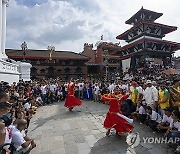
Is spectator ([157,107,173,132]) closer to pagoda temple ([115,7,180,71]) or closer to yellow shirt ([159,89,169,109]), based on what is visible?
yellow shirt ([159,89,169,109])

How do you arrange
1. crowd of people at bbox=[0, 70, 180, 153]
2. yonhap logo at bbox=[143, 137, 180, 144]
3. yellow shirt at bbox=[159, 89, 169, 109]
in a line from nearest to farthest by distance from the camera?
crowd of people at bbox=[0, 70, 180, 153]
yonhap logo at bbox=[143, 137, 180, 144]
yellow shirt at bbox=[159, 89, 169, 109]

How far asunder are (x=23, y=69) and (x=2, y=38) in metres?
4.69

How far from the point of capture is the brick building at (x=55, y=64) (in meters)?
39.3

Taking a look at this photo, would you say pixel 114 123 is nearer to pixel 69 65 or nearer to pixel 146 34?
pixel 146 34

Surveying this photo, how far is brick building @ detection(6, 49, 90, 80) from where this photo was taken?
39281 mm

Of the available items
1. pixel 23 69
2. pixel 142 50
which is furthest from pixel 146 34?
pixel 23 69

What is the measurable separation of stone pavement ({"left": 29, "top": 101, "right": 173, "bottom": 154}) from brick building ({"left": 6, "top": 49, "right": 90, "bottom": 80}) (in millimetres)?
30928

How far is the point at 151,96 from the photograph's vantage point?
8.77 meters

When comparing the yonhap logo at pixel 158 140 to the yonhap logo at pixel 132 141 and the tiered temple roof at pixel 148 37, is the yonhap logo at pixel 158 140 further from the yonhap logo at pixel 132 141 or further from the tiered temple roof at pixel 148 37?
the tiered temple roof at pixel 148 37

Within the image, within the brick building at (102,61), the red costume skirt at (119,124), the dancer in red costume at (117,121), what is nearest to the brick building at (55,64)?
the brick building at (102,61)

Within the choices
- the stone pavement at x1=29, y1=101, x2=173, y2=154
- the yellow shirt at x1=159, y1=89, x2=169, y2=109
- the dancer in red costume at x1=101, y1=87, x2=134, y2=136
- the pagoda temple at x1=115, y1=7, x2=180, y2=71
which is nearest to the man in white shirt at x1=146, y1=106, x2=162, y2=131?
the stone pavement at x1=29, y1=101, x2=173, y2=154

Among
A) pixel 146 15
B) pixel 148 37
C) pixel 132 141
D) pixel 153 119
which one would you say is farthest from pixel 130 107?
→ pixel 146 15

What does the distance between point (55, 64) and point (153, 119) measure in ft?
114

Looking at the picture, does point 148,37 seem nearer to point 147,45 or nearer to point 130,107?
point 147,45
